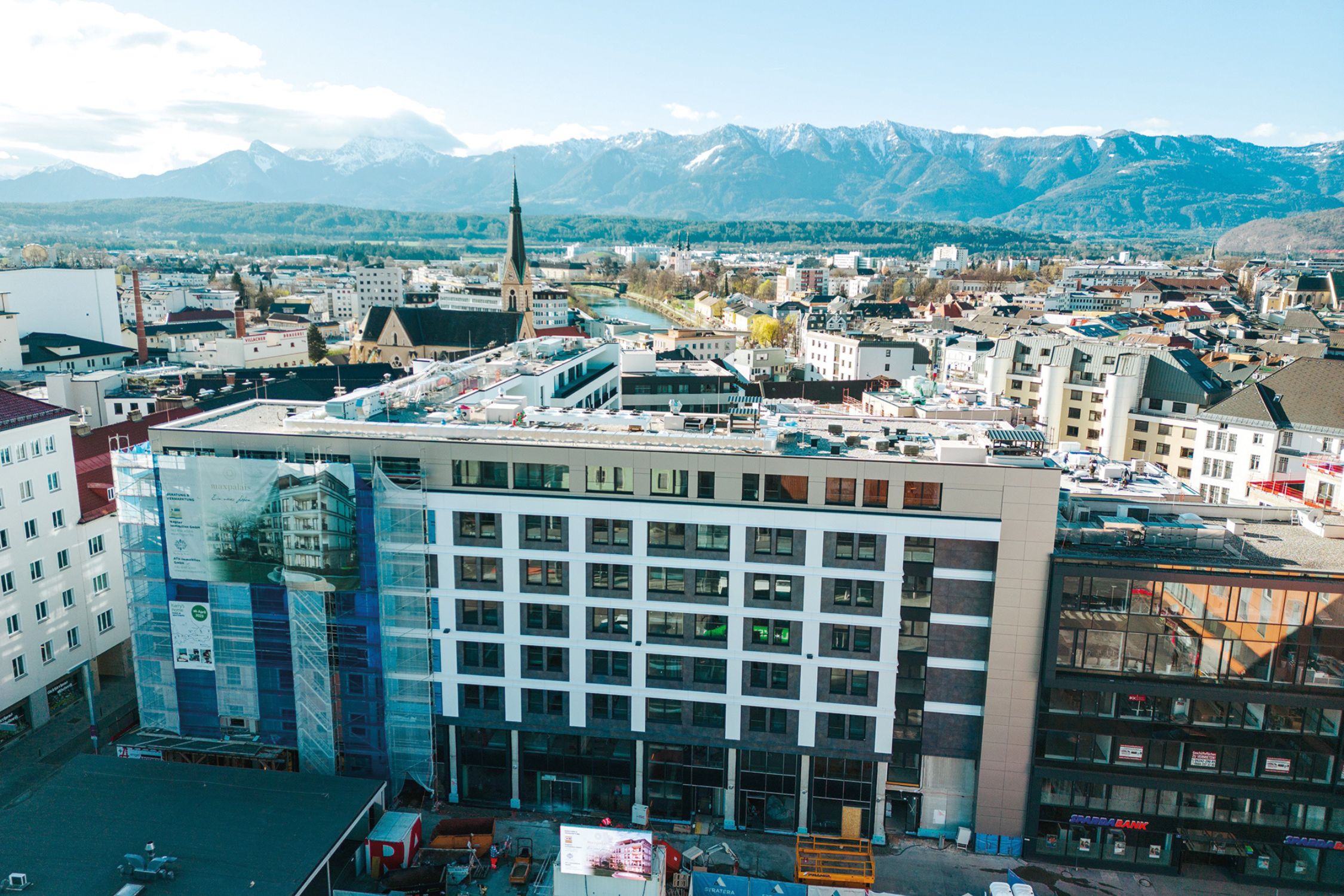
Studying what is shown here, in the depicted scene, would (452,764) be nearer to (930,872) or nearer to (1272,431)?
(930,872)

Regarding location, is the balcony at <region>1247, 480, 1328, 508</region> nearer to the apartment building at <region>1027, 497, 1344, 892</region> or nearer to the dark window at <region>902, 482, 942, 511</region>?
the apartment building at <region>1027, 497, 1344, 892</region>

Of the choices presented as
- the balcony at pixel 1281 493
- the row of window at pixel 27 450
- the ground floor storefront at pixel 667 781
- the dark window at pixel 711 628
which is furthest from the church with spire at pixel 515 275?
the dark window at pixel 711 628

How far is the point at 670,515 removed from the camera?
98.8ft

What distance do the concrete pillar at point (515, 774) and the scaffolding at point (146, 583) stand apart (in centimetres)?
1311

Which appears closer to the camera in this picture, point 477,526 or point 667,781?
point 477,526

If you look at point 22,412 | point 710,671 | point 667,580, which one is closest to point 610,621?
point 667,580

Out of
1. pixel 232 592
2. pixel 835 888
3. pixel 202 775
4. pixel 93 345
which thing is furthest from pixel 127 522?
pixel 93 345

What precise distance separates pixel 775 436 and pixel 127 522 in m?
24.7

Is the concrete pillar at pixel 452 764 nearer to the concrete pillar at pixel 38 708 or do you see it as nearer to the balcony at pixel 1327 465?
the concrete pillar at pixel 38 708


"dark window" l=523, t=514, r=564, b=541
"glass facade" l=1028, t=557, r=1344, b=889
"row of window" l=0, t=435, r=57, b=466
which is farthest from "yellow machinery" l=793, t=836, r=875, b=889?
"row of window" l=0, t=435, r=57, b=466

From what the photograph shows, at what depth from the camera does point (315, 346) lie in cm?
12912

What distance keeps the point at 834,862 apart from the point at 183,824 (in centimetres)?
2132

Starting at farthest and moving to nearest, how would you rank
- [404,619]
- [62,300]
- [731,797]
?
[62,300] < [731,797] < [404,619]

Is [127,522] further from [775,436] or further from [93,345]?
[93,345]
